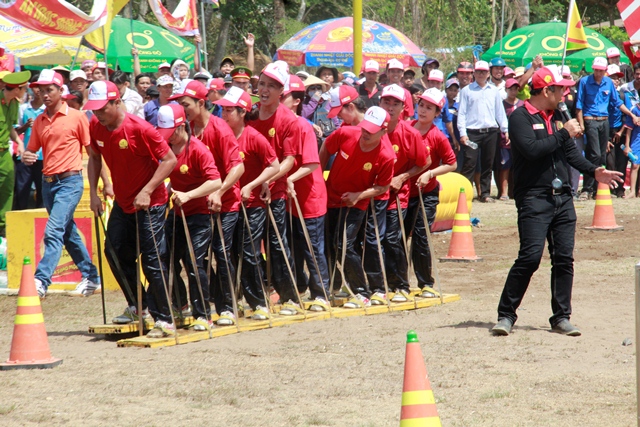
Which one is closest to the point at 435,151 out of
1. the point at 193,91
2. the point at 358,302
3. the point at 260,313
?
the point at 358,302

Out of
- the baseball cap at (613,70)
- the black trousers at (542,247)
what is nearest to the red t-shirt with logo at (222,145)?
the black trousers at (542,247)

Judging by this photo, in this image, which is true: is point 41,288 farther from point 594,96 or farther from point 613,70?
point 613,70

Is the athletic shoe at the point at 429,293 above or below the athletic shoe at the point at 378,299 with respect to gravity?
below

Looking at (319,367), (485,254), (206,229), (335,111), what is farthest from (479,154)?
(319,367)

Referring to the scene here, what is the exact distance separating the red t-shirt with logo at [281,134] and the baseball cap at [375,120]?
62 centimetres

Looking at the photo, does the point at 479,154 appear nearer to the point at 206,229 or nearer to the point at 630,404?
the point at 206,229

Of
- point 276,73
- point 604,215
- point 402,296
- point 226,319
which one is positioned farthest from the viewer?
point 604,215

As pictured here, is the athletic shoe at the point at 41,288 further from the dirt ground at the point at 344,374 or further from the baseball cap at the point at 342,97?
the baseball cap at the point at 342,97

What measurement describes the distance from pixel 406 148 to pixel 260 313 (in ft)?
7.18

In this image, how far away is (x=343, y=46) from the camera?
2331 cm

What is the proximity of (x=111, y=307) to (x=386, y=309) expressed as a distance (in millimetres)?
2728

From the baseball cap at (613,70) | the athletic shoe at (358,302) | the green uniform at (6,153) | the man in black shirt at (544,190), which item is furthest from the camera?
the baseball cap at (613,70)

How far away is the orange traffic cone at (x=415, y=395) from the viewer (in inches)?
187

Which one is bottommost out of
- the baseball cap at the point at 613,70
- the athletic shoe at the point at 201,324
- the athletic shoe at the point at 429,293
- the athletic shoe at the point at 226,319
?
the athletic shoe at the point at 429,293
